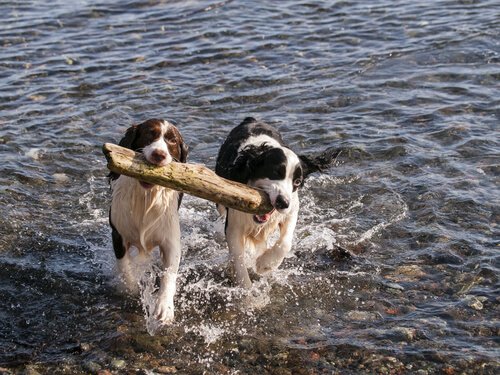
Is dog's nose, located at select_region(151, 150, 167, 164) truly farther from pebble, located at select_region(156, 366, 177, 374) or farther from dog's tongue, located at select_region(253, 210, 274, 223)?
pebble, located at select_region(156, 366, 177, 374)

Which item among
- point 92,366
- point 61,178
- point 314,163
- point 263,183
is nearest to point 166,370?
point 92,366

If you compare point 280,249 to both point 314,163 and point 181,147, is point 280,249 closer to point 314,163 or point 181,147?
point 314,163

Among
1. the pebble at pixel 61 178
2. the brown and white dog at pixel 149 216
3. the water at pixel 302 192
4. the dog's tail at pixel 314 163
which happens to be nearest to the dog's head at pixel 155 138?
the brown and white dog at pixel 149 216

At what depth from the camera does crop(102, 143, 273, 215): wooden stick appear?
17.5ft

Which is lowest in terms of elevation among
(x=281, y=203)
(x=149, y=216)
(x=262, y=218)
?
(x=262, y=218)

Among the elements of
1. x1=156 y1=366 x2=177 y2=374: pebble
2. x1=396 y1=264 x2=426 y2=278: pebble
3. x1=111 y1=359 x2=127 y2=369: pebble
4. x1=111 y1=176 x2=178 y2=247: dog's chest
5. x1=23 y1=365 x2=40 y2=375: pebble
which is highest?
x1=111 y1=176 x2=178 y2=247: dog's chest

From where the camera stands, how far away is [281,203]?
5863 mm

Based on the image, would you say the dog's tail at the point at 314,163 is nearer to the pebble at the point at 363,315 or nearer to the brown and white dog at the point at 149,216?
the brown and white dog at the point at 149,216

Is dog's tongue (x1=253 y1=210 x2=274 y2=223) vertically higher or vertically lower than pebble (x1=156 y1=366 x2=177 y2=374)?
higher

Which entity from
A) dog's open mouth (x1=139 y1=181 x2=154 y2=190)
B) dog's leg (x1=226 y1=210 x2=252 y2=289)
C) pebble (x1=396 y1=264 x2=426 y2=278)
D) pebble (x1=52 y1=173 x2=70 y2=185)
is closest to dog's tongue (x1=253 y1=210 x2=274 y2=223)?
dog's leg (x1=226 y1=210 x2=252 y2=289)

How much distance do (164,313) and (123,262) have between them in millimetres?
621

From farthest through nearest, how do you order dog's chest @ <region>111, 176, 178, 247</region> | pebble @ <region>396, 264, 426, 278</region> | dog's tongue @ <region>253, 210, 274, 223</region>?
pebble @ <region>396, 264, 426, 278</region> < dog's tongue @ <region>253, 210, 274, 223</region> < dog's chest @ <region>111, 176, 178, 247</region>

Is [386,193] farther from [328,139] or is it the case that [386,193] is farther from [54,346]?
[54,346]

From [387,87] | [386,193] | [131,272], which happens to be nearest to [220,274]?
[131,272]
